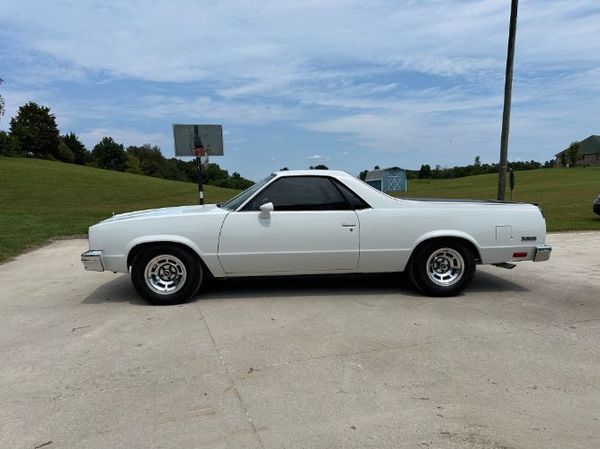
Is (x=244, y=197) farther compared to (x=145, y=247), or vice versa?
(x=244, y=197)

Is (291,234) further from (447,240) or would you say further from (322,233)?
(447,240)

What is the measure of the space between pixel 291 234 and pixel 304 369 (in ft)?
7.01

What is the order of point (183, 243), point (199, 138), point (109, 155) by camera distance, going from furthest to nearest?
point (109, 155) → point (199, 138) → point (183, 243)

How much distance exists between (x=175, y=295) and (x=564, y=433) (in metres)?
4.16

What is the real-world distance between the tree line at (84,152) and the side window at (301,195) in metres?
80.9

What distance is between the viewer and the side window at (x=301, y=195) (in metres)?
5.83

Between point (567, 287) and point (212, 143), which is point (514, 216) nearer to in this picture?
point (567, 287)

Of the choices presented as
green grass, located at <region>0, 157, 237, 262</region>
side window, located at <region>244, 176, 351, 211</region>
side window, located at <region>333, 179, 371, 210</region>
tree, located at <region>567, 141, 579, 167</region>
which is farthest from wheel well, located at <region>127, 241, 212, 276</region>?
tree, located at <region>567, 141, 579, 167</region>

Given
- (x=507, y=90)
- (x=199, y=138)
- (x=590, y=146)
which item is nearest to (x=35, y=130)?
(x=199, y=138)

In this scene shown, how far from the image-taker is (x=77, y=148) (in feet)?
378

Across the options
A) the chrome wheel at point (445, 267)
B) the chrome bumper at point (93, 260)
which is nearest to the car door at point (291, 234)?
the chrome wheel at point (445, 267)

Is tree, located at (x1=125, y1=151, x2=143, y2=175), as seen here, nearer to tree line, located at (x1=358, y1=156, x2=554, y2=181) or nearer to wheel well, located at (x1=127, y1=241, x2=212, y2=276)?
tree line, located at (x1=358, y1=156, x2=554, y2=181)

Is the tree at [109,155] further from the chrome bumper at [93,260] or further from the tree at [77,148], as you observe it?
the chrome bumper at [93,260]

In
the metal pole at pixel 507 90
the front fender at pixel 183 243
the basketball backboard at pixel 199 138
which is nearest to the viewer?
the front fender at pixel 183 243
